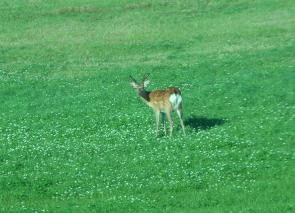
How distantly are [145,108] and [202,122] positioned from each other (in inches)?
112

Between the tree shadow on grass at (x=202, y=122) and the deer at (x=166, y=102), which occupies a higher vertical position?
the deer at (x=166, y=102)

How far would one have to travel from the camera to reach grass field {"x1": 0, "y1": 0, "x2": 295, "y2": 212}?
70.5ft

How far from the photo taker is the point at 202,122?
91.4 feet

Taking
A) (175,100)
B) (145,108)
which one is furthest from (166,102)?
(145,108)

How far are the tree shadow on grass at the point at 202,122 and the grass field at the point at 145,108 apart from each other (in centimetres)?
3

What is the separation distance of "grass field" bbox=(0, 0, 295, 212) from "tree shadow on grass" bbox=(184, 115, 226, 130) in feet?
0.11

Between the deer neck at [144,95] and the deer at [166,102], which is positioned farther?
the deer neck at [144,95]

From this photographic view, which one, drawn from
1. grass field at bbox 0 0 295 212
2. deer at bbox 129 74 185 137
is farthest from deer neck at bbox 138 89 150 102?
grass field at bbox 0 0 295 212

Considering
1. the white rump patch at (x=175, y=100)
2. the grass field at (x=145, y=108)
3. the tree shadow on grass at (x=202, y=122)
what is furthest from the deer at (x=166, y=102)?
the tree shadow on grass at (x=202, y=122)

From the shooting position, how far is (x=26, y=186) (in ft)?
72.8

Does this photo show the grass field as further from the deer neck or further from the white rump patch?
the white rump patch

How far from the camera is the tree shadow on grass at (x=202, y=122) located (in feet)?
89.6

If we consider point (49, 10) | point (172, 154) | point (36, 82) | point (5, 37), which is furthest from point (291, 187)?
point (49, 10)

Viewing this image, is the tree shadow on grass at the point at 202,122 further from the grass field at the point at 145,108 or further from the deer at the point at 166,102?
the deer at the point at 166,102
